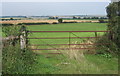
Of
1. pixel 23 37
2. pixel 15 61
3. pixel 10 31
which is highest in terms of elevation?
pixel 10 31

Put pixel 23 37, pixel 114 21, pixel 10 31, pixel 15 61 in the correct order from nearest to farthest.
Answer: pixel 15 61, pixel 10 31, pixel 23 37, pixel 114 21

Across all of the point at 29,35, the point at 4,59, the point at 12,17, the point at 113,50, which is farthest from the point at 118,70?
the point at 12,17

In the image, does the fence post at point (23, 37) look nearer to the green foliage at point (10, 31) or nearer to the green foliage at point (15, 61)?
the green foliage at point (10, 31)

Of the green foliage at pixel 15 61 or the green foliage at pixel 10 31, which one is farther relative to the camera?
the green foliage at pixel 10 31

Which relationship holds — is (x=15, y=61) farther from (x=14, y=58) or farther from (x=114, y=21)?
(x=114, y=21)

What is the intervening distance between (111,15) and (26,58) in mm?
3814

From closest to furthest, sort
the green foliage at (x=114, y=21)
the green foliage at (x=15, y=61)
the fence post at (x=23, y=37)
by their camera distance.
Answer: the green foliage at (x=15, y=61)
the fence post at (x=23, y=37)
the green foliage at (x=114, y=21)

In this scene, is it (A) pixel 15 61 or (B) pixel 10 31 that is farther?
(B) pixel 10 31

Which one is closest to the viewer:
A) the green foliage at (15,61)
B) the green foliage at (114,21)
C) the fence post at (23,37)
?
the green foliage at (15,61)

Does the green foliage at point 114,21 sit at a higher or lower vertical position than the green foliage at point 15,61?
higher

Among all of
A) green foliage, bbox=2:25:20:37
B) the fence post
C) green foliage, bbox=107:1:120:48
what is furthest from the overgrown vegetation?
green foliage, bbox=107:1:120:48

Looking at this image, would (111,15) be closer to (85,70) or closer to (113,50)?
(113,50)

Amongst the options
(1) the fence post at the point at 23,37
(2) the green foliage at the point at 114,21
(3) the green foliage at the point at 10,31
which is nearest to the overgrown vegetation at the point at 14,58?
(3) the green foliage at the point at 10,31

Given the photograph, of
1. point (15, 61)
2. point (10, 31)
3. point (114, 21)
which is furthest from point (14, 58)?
point (114, 21)
